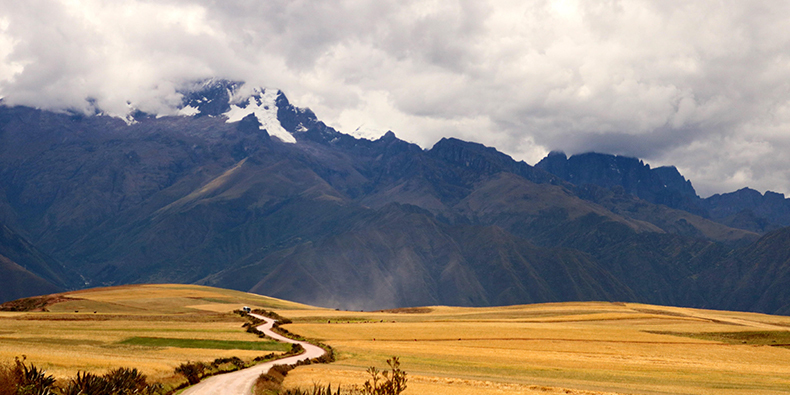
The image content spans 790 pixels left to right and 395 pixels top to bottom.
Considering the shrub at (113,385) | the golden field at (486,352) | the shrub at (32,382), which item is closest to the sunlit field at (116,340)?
→ the golden field at (486,352)

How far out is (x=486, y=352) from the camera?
6512 cm

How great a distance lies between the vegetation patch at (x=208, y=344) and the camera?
217 feet

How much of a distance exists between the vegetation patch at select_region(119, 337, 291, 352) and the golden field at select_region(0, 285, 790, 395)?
10.4 feet

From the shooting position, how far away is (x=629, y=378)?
160ft

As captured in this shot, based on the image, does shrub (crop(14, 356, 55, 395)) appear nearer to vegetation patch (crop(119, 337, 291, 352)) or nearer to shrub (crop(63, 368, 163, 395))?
shrub (crop(63, 368, 163, 395))


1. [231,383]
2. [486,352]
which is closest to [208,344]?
[231,383]

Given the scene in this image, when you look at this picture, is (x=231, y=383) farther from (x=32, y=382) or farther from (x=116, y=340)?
(x=116, y=340)

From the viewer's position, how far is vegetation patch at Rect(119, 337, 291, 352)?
66188 millimetres

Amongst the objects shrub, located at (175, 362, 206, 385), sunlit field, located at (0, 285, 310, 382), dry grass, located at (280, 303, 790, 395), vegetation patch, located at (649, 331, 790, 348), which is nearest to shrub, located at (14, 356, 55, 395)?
sunlit field, located at (0, 285, 310, 382)

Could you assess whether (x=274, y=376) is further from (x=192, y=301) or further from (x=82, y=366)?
(x=192, y=301)

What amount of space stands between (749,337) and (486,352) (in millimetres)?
43397

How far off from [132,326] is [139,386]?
55517 mm

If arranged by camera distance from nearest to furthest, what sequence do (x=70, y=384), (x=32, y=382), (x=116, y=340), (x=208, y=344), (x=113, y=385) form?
(x=32, y=382)
(x=70, y=384)
(x=113, y=385)
(x=116, y=340)
(x=208, y=344)

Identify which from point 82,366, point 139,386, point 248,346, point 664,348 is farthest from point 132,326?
point 664,348
